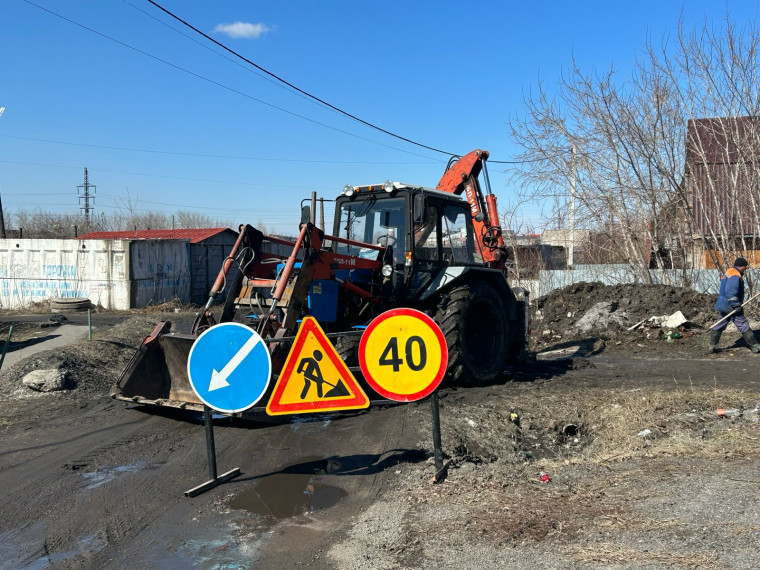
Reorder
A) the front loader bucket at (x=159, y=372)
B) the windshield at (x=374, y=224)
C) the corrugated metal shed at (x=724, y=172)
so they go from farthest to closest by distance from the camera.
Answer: the corrugated metal shed at (x=724, y=172) → the windshield at (x=374, y=224) → the front loader bucket at (x=159, y=372)

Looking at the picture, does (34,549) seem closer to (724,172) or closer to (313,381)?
(313,381)

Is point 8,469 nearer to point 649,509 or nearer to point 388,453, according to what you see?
point 388,453

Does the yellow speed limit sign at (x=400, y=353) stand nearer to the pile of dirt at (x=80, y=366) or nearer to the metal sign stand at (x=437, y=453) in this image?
the metal sign stand at (x=437, y=453)

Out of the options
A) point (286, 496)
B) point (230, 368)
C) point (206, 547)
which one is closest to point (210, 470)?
point (286, 496)

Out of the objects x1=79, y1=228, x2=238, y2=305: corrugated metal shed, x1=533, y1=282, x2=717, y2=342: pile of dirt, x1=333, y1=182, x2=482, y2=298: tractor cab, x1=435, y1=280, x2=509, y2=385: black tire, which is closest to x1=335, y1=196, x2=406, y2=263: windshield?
x1=333, y1=182, x2=482, y2=298: tractor cab

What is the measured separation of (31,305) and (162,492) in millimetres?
20455

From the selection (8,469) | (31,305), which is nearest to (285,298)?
(8,469)

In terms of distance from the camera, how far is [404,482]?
209 inches

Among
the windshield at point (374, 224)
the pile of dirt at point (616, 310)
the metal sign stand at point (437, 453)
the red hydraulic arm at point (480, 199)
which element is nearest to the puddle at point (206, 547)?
the metal sign stand at point (437, 453)

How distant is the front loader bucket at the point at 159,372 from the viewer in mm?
7316

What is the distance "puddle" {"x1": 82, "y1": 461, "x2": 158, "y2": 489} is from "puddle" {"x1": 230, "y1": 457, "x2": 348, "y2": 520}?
1.21 m

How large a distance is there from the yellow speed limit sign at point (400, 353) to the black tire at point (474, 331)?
3206mm

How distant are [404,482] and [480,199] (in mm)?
6756

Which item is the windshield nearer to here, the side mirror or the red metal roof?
the side mirror
